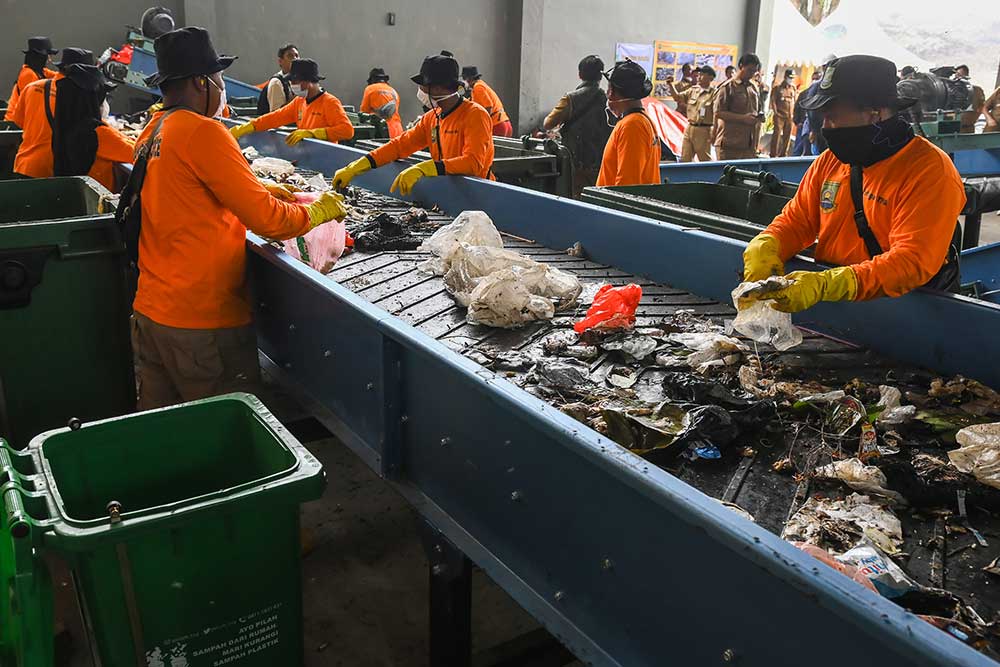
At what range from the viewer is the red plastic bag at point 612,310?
266 centimetres

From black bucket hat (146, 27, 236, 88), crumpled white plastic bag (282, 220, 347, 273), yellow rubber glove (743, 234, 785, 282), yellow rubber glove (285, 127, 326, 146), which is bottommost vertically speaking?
crumpled white plastic bag (282, 220, 347, 273)

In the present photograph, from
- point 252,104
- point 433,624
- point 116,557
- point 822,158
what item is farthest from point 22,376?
point 252,104

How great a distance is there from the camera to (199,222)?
266cm

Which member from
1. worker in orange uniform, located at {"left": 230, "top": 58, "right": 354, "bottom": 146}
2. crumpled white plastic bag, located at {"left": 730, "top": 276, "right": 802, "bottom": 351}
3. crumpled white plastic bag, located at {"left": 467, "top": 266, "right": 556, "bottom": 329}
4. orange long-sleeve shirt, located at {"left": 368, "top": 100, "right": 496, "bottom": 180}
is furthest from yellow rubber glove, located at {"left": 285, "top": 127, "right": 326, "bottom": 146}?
crumpled white plastic bag, located at {"left": 730, "top": 276, "right": 802, "bottom": 351}

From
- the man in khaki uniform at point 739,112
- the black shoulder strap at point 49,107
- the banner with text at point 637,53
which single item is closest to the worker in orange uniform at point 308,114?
the black shoulder strap at point 49,107

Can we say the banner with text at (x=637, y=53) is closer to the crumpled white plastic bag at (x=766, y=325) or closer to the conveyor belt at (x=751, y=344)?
the conveyor belt at (x=751, y=344)

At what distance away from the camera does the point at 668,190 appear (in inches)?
175

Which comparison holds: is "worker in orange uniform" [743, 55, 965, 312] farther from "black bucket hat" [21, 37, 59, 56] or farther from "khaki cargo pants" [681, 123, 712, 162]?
"khaki cargo pants" [681, 123, 712, 162]

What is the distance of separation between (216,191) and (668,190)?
266cm

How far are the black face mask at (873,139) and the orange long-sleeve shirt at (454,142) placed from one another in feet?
7.86

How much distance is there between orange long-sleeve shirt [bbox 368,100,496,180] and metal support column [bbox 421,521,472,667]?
2.85 m

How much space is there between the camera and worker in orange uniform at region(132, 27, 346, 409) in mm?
2562

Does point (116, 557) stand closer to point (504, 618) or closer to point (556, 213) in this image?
point (504, 618)

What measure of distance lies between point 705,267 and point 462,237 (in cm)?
106
